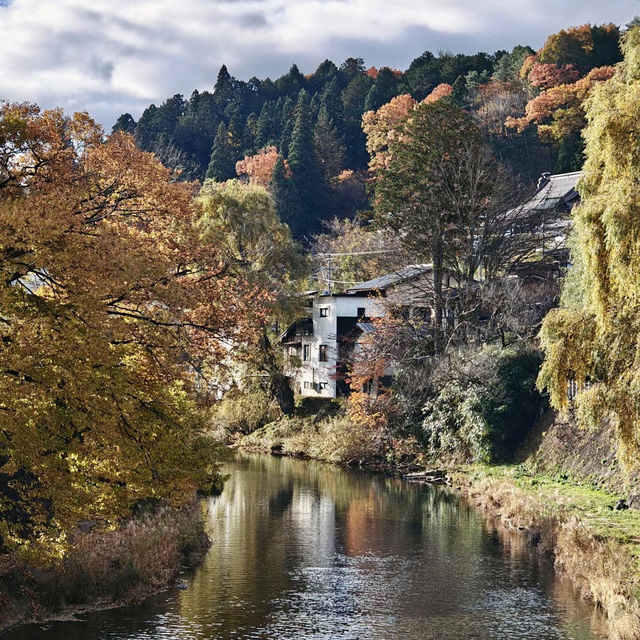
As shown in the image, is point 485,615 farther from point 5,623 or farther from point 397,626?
point 5,623

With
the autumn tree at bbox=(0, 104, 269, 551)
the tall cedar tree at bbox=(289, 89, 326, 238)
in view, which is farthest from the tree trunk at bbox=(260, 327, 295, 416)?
the tall cedar tree at bbox=(289, 89, 326, 238)

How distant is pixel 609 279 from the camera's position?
18047 mm

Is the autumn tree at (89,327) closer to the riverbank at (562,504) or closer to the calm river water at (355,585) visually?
the calm river water at (355,585)

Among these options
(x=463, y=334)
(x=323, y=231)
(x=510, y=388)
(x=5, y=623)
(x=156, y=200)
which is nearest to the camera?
(x=5, y=623)

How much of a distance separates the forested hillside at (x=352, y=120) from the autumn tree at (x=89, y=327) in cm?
5111

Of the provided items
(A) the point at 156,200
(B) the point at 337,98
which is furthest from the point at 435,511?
(B) the point at 337,98

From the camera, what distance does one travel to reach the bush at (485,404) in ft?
134

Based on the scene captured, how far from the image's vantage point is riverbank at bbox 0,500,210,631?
63.4ft

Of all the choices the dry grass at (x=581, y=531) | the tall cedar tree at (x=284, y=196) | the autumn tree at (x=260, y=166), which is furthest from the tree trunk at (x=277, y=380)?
the autumn tree at (x=260, y=166)

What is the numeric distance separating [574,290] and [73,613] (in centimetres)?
2363

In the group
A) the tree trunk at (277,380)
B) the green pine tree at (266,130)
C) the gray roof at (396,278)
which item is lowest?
the tree trunk at (277,380)

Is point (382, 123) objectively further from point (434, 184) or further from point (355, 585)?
point (355, 585)

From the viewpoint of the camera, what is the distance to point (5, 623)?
1872 centimetres

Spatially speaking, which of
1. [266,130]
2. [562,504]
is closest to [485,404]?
[562,504]
